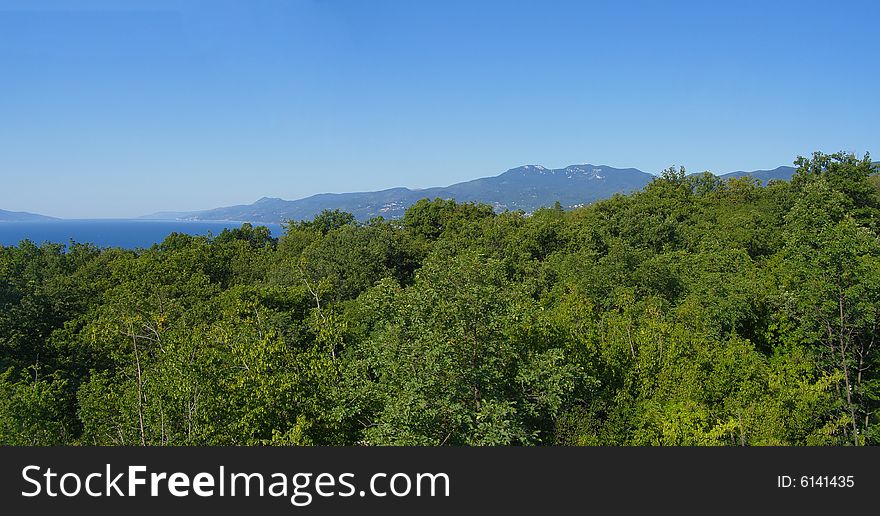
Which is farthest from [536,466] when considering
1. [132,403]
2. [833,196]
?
[833,196]

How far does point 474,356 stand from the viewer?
1490cm

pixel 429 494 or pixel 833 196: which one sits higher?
pixel 833 196

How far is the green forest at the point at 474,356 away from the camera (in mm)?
14008

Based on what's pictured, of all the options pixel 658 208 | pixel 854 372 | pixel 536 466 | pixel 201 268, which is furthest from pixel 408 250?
pixel 536 466

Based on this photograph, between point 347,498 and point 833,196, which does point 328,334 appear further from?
point 833,196

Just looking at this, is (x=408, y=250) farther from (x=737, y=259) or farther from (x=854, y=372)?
(x=854, y=372)

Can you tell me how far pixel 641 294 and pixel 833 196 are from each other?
1951 cm

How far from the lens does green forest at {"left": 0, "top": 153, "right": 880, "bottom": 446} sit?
14.0 m

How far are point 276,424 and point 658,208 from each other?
5829cm

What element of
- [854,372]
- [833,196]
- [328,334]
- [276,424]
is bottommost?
[854,372]

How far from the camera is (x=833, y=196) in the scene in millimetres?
40250

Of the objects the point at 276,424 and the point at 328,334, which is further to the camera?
the point at 328,334

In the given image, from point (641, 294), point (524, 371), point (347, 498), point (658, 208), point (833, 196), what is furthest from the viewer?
point (658, 208)

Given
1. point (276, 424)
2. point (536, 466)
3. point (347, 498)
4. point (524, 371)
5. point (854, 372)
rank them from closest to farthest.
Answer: point (347, 498)
point (536, 466)
point (276, 424)
point (524, 371)
point (854, 372)
